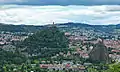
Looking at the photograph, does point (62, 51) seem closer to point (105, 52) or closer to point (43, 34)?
point (43, 34)

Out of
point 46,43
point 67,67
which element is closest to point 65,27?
point 46,43

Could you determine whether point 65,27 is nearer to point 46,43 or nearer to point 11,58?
point 46,43

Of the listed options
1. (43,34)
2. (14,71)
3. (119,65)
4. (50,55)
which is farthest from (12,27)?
(119,65)

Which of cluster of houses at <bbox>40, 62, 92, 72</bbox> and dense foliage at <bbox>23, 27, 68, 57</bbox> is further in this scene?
dense foliage at <bbox>23, 27, 68, 57</bbox>

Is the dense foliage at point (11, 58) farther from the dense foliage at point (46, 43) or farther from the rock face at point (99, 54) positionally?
the rock face at point (99, 54)

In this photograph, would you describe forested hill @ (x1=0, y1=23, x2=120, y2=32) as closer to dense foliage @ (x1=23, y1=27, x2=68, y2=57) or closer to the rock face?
dense foliage @ (x1=23, y1=27, x2=68, y2=57)

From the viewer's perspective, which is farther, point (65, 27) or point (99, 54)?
point (65, 27)

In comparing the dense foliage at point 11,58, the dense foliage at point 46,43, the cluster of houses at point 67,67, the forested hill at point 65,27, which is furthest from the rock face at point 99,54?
the forested hill at point 65,27

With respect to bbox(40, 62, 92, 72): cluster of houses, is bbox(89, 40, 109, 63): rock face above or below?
above

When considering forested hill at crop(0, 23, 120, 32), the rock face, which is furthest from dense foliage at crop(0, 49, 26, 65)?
forested hill at crop(0, 23, 120, 32)

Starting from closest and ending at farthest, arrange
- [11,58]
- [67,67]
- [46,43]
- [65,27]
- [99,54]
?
[67,67]
[99,54]
[11,58]
[46,43]
[65,27]

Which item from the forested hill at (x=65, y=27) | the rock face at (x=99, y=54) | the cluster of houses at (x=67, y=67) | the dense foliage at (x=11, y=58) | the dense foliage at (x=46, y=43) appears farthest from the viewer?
the forested hill at (x=65, y=27)
